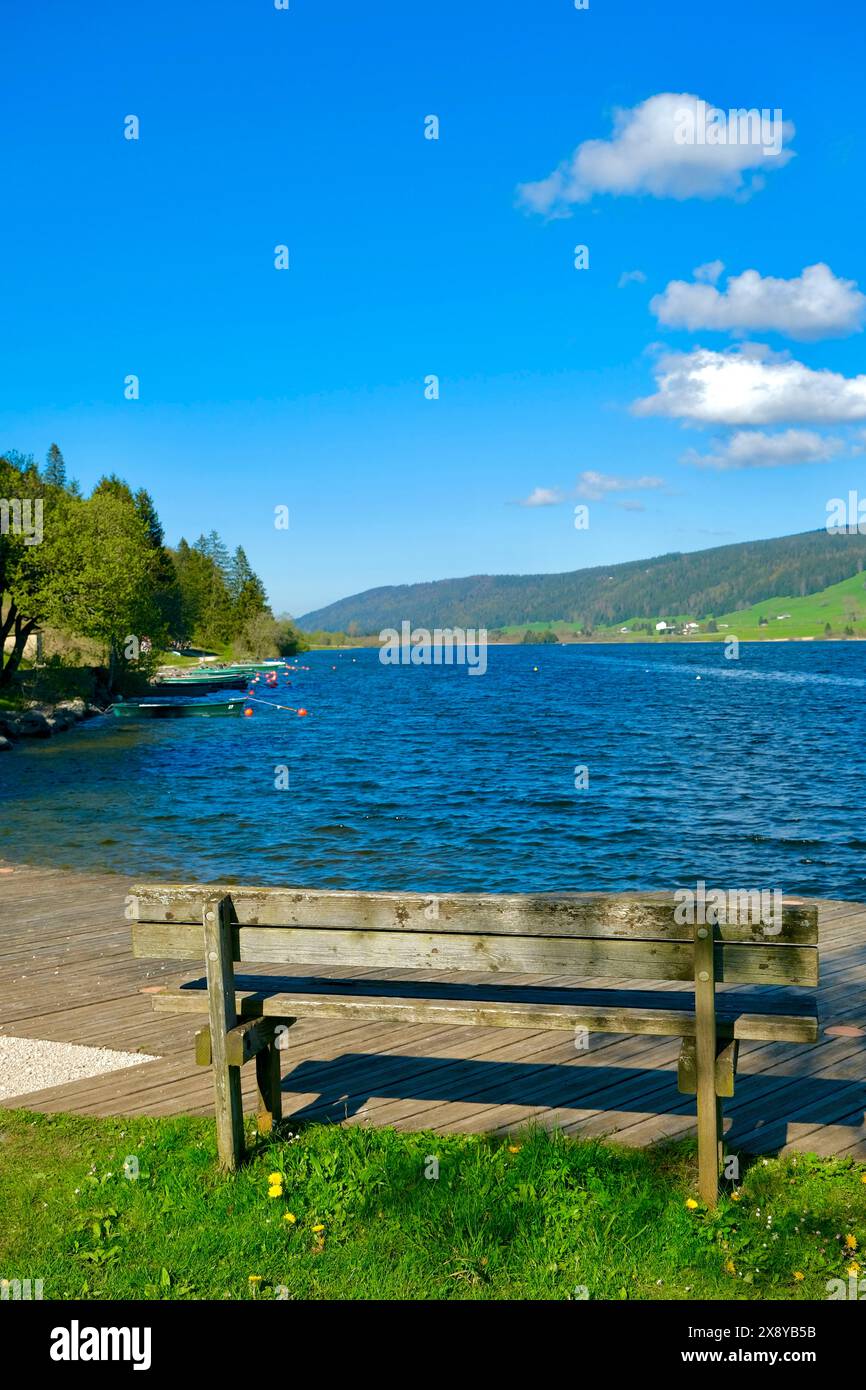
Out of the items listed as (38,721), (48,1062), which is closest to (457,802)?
(48,1062)

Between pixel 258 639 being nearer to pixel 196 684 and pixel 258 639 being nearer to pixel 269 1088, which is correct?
pixel 196 684

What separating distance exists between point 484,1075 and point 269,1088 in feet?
5.42

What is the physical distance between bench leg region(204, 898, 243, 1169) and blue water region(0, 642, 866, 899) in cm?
1430

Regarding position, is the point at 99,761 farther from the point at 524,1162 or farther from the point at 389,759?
the point at 524,1162

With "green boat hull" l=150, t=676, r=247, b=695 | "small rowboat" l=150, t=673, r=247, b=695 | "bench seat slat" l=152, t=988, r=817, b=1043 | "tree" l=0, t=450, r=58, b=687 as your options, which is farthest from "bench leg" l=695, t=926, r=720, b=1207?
"small rowboat" l=150, t=673, r=247, b=695

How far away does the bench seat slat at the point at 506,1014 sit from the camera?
521 centimetres

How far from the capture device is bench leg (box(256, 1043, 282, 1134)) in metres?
5.95

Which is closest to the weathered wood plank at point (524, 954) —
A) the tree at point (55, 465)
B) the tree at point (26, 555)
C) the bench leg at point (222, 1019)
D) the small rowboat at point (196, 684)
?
the bench leg at point (222, 1019)

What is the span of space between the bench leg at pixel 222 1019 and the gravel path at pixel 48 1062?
2109 millimetres

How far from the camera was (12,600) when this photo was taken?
56719 mm

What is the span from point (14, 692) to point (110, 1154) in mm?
58839

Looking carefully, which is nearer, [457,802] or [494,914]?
[494,914]

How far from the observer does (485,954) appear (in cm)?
531

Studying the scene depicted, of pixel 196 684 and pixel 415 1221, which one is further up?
pixel 196 684
